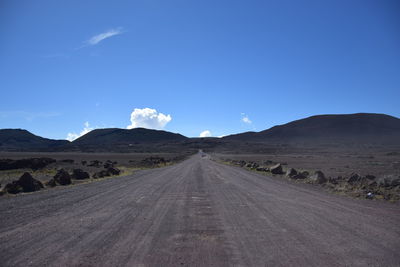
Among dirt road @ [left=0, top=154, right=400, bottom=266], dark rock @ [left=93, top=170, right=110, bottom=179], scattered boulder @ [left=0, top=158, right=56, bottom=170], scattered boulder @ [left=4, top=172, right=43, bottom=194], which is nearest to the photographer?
dirt road @ [left=0, top=154, right=400, bottom=266]

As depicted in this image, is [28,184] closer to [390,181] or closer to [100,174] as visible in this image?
[100,174]

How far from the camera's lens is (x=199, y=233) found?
301 inches

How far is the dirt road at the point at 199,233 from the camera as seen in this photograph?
5.81 m

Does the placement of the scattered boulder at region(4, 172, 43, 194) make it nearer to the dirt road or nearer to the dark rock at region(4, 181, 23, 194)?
the dark rock at region(4, 181, 23, 194)

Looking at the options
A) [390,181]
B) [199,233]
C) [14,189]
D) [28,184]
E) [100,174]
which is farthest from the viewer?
[100,174]

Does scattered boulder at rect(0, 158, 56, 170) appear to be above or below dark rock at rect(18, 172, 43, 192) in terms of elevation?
above

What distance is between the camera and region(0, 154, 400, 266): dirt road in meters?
5.81

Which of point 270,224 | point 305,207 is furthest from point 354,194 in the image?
point 270,224

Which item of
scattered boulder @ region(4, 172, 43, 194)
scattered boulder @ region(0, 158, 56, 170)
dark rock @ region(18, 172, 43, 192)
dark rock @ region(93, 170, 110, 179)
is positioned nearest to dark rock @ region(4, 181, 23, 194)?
scattered boulder @ region(4, 172, 43, 194)

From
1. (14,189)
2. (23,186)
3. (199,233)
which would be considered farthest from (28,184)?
(199,233)

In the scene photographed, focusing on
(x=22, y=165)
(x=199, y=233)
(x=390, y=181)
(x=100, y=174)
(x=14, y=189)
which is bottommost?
(x=199, y=233)

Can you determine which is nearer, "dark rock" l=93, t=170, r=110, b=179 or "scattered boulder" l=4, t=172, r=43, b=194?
"scattered boulder" l=4, t=172, r=43, b=194

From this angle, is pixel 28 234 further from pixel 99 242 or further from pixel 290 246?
pixel 290 246

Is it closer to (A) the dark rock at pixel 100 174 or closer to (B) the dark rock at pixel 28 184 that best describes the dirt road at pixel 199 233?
(B) the dark rock at pixel 28 184
